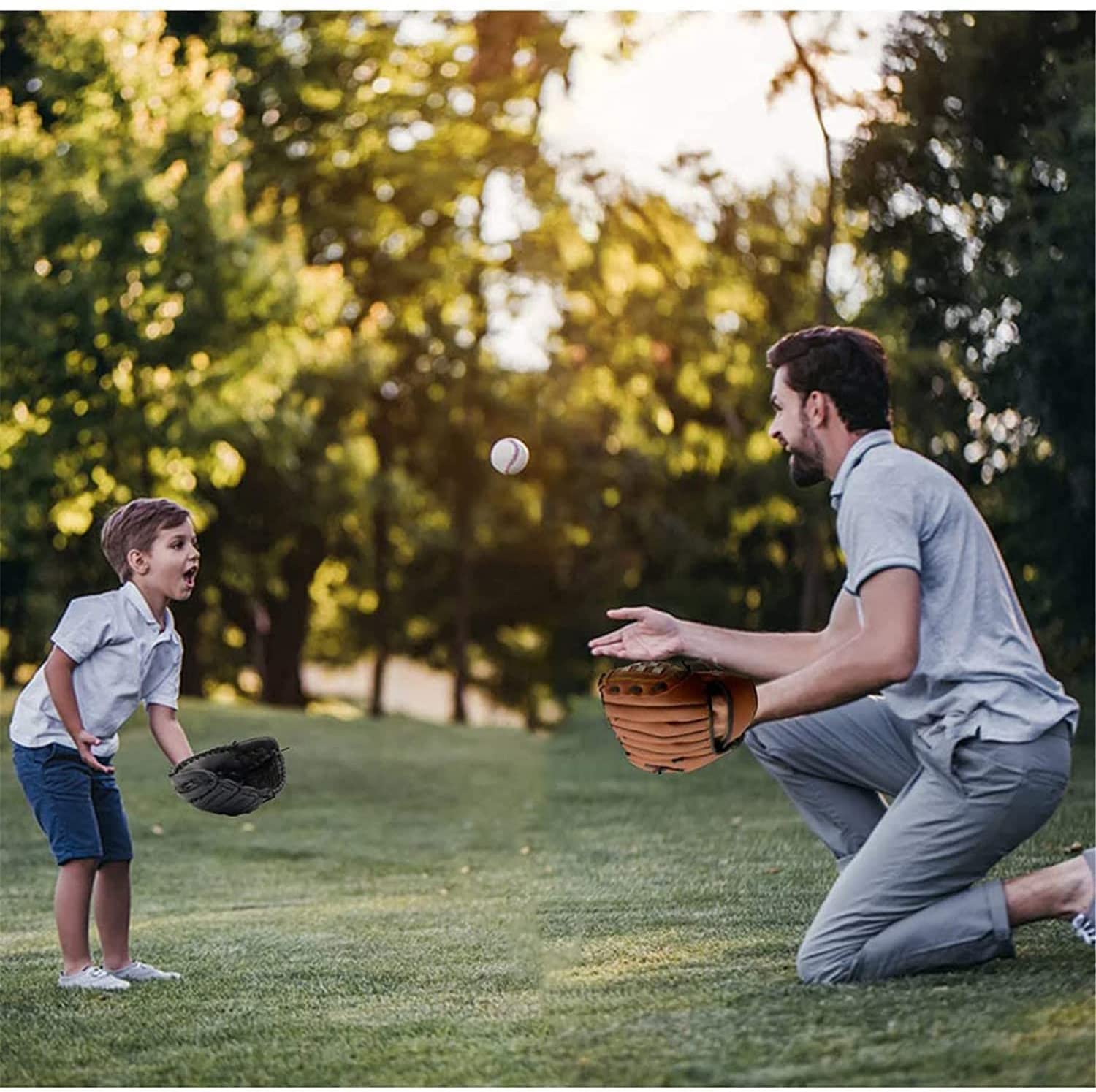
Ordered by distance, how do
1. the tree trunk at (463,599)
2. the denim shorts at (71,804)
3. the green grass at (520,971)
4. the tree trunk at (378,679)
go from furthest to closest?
1. the tree trunk at (378,679)
2. the tree trunk at (463,599)
3. the denim shorts at (71,804)
4. the green grass at (520,971)

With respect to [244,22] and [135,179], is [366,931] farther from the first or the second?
[244,22]

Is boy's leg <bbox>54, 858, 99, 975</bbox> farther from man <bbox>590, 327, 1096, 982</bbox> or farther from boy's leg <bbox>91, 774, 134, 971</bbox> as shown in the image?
man <bbox>590, 327, 1096, 982</bbox>

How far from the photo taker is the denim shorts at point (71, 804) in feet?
16.6

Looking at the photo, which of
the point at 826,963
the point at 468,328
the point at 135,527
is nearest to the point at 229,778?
the point at 135,527

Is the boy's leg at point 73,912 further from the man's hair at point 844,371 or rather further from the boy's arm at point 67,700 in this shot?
the man's hair at point 844,371

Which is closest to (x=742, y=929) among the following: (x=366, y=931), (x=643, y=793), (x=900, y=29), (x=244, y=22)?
(x=366, y=931)

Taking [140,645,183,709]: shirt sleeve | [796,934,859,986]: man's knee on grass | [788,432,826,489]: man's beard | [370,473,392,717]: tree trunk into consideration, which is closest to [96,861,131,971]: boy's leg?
[140,645,183,709]: shirt sleeve

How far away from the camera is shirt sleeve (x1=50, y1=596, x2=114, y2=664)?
510 cm

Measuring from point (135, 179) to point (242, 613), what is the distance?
449 inches

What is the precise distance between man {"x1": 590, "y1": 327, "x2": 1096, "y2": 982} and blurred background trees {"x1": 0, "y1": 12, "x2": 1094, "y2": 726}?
21.9 ft

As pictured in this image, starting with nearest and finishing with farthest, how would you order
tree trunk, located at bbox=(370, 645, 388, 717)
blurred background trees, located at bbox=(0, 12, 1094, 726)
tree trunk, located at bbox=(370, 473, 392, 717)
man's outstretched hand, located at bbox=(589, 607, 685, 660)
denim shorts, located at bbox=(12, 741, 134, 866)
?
man's outstretched hand, located at bbox=(589, 607, 685, 660) → denim shorts, located at bbox=(12, 741, 134, 866) → blurred background trees, located at bbox=(0, 12, 1094, 726) → tree trunk, located at bbox=(370, 473, 392, 717) → tree trunk, located at bbox=(370, 645, 388, 717)

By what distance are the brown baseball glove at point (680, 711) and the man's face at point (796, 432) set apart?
529 mm

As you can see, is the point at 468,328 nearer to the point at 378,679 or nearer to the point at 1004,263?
the point at 378,679

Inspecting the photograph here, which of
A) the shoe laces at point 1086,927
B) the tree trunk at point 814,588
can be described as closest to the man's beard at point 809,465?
the shoe laces at point 1086,927
